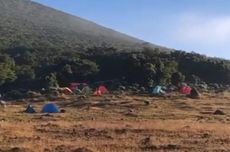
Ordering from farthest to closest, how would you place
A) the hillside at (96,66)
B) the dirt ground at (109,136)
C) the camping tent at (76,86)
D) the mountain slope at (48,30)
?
the mountain slope at (48,30) → the hillside at (96,66) → the camping tent at (76,86) → the dirt ground at (109,136)

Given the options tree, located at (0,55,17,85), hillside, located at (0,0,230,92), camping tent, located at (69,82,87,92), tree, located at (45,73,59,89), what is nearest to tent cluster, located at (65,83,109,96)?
camping tent, located at (69,82,87,92)

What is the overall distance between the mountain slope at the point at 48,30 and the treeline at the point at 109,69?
20.9 m

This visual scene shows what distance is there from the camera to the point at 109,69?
8325cm

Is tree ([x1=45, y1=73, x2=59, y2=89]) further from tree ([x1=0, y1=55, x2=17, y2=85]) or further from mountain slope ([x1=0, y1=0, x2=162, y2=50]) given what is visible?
mountain slope ([x1=0, y1=0, x2=162, y2=50])

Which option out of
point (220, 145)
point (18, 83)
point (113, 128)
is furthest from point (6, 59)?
point (220, 145)

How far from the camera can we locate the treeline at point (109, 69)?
75.9m

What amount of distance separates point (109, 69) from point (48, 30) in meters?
59.9

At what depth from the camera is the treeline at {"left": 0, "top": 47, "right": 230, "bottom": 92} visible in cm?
7594

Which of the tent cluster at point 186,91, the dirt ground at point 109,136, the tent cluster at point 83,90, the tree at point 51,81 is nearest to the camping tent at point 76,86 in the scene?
the tent cluster at point 83,90

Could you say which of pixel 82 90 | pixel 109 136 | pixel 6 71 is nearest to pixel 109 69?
pixel 6 71

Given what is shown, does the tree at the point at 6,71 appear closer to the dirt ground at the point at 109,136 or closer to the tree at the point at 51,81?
the tree at the point at 51,81

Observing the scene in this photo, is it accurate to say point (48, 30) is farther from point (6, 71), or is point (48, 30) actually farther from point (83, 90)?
point (83, 90)

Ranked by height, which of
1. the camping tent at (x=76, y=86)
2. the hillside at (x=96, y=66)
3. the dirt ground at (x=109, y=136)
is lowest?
the camping tent at (x=76, y=86)

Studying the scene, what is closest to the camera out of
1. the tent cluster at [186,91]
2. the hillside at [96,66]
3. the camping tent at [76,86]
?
the tent cluster at [186,91]
